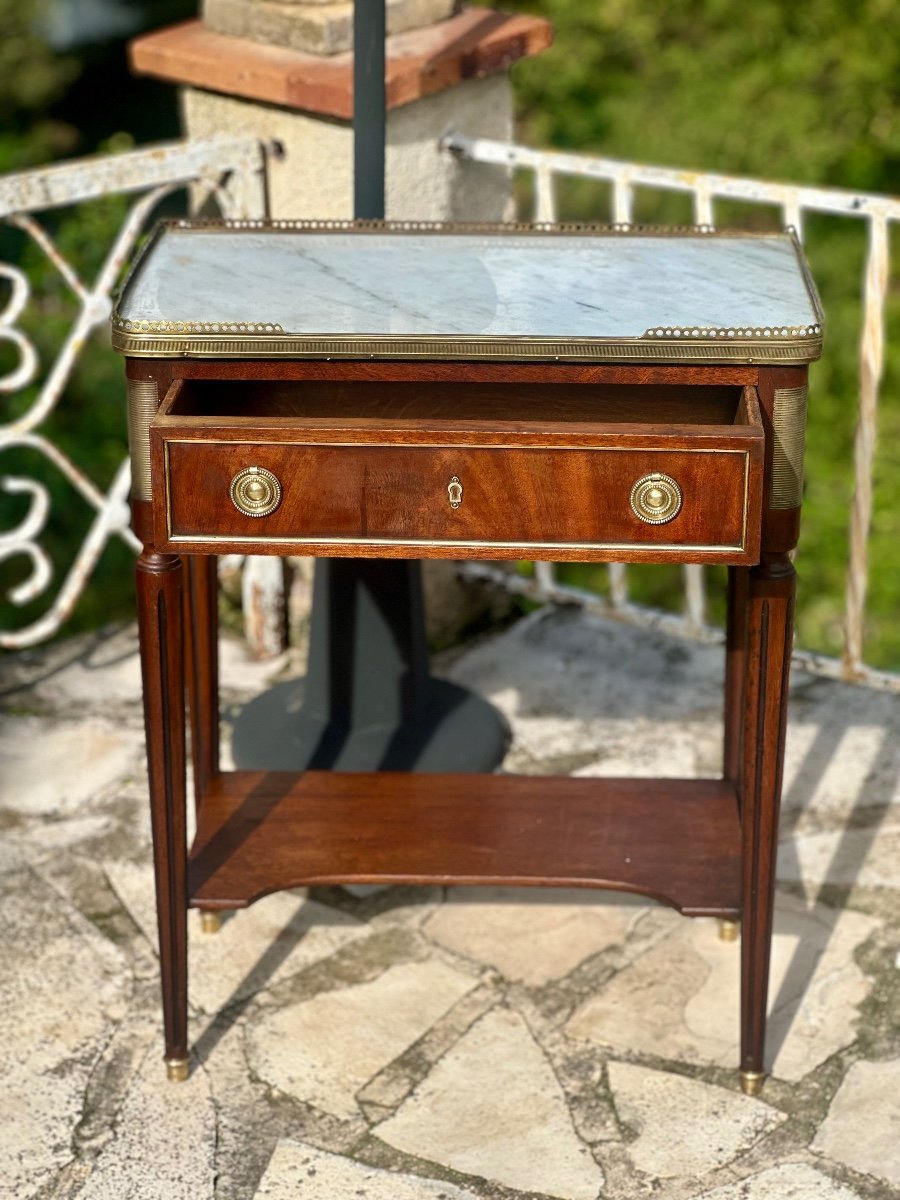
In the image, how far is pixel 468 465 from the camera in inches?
83.4

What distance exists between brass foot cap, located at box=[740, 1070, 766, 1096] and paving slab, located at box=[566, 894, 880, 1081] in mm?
64

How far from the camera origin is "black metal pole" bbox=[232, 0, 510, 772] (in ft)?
10.5

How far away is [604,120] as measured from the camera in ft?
29.0

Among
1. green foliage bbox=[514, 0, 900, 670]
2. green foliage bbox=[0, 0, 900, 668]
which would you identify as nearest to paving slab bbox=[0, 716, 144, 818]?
green foliage bbox=[0, 0, 900, 668]

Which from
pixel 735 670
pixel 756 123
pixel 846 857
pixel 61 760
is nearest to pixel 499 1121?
pixel 735 670

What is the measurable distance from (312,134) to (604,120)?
5.72 metres

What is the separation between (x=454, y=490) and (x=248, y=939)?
3.77 feet

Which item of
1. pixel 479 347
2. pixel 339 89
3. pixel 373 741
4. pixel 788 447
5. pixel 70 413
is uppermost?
pixel 339 89

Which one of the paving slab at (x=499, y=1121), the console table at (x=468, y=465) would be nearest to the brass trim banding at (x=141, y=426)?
the console table at (x=468, y=465)

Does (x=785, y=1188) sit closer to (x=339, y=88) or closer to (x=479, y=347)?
(x=479, y=347)

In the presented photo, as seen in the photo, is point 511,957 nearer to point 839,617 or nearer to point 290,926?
point 290,926

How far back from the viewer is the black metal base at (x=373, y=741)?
10.8 ft

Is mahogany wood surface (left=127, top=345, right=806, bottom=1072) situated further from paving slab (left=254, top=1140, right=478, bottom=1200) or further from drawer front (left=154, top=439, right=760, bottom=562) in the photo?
paving slab (left=254, top=1140, right=478, bottom=1200)

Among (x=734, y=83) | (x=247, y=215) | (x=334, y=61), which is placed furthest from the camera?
(x=734, y=83)
